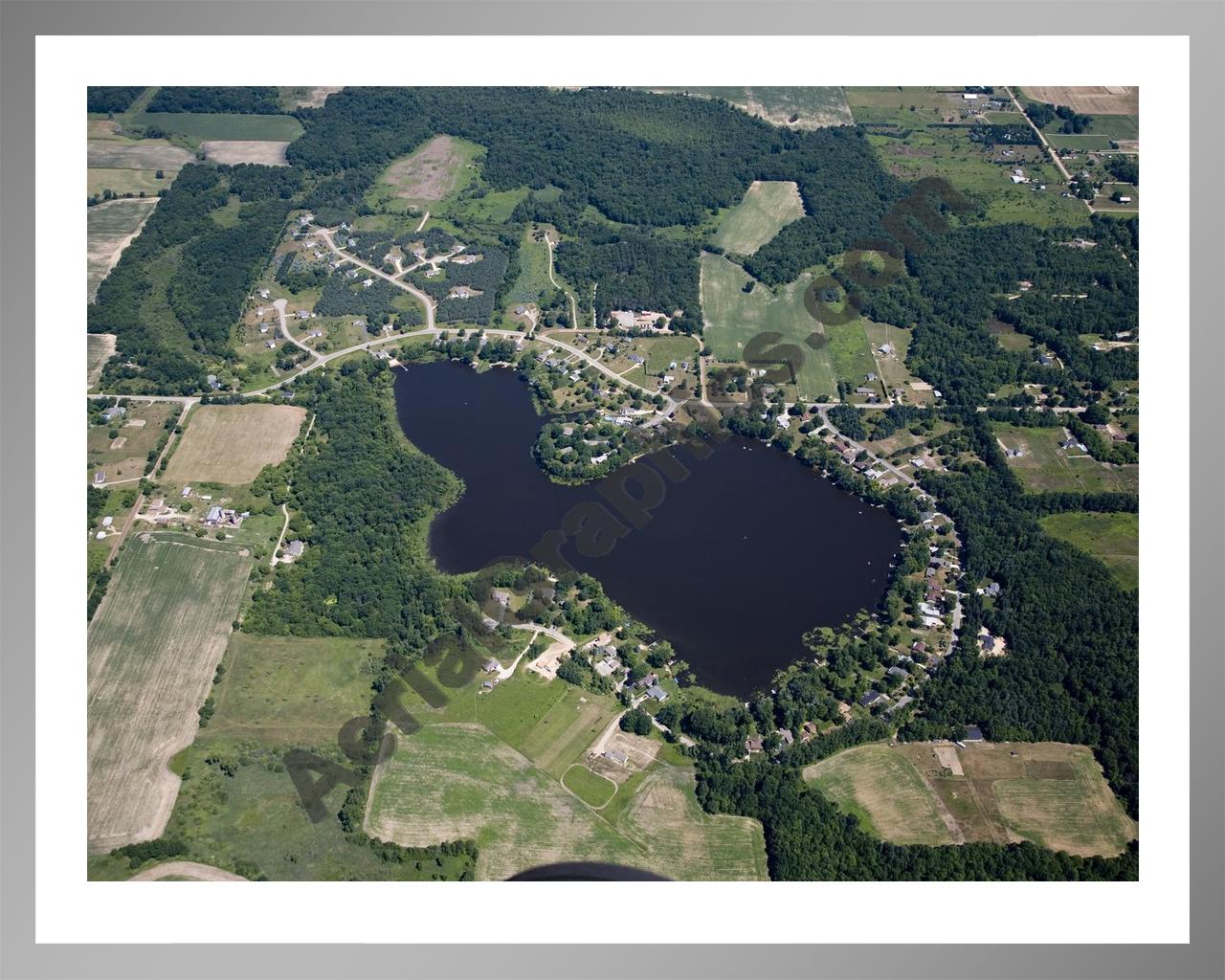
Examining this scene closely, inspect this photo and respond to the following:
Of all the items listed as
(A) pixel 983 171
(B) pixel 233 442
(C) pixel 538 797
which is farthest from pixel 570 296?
(C) pixel 538 797

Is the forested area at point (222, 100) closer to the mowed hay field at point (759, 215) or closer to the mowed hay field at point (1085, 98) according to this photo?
the mowed hay field at point (759, 215)

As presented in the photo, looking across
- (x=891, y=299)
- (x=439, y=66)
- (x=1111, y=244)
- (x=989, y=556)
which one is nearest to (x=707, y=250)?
(x=891, y=299)

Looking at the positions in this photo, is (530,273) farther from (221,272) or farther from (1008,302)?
(1008,302)

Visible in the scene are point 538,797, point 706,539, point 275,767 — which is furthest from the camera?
point 706,539

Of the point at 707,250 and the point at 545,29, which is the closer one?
the point at 545,29

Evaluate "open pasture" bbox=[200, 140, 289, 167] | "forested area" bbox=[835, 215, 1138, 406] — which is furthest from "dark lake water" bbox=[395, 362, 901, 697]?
"open pasture" bbox=[200, 140, 289, 167]

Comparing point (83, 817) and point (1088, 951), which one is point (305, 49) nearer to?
point (83, 817)

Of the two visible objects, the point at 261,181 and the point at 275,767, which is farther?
the point at 261,181
